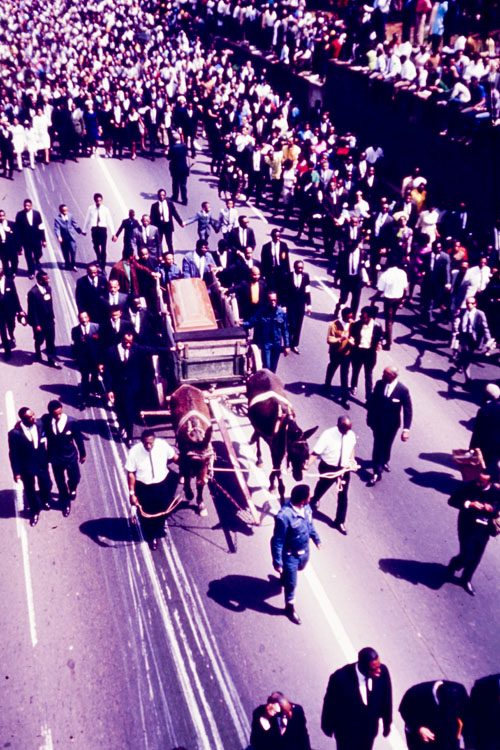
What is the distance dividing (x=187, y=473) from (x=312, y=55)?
2537 cm

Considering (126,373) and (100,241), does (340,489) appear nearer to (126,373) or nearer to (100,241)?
(126,373)

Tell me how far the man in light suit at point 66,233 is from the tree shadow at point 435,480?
382 inches

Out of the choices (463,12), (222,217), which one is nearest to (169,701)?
(222,217)

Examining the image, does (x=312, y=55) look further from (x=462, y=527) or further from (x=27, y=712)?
(x=27, y=712)

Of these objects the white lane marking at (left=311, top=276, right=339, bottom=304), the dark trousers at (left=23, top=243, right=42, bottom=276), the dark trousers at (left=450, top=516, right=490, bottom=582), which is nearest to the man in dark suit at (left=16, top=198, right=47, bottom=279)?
the dark trousers at (left=23, top=243, right=42, bottom=276)

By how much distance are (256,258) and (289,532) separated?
12.0m

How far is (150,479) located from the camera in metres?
9.75

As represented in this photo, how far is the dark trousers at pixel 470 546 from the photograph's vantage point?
914 centimetres

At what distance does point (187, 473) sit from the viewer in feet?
35.1

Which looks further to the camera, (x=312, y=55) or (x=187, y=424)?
(x=312, y=55)

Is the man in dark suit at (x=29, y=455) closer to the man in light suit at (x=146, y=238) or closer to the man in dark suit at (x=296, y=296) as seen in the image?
the man in dark suit at (x=296, y=296)

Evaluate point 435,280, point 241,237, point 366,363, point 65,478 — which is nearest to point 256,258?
point 241,237

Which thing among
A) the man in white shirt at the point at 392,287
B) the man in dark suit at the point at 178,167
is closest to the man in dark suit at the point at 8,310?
the man in white shirt at the point at 392,287

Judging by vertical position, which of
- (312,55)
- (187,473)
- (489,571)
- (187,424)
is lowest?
(489,571)
